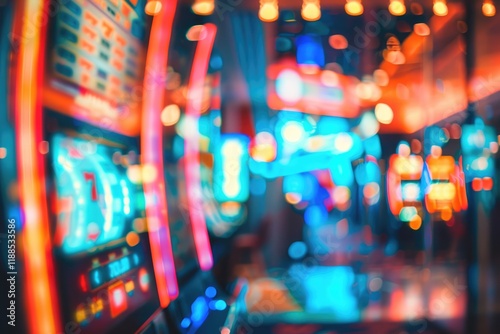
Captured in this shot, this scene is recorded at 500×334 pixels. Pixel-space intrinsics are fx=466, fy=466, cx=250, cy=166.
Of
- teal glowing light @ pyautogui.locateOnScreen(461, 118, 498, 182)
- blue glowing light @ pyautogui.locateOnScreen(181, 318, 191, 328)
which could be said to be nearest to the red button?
blue glowing light @ pyautogui.locateOnScreen(181, 318, 191, 328)

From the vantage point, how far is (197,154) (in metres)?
1.67

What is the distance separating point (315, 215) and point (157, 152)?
169 centimetres

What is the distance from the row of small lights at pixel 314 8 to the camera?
5.70 feet

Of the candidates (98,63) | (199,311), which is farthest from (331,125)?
(98,63)

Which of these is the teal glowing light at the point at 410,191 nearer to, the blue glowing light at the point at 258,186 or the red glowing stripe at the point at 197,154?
the blue glowing light at the point at 258,186

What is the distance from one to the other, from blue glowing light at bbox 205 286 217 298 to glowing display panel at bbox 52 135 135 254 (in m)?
0.63

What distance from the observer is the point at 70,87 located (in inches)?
34.0

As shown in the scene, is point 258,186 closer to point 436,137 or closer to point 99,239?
point 436,137

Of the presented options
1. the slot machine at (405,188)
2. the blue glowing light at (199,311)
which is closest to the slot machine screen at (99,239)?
the blue glowing light at (199,311)

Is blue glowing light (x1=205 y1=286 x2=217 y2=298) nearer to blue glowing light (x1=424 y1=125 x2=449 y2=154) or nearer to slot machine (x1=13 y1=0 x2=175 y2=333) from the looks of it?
slot machine (x1=13 y1=0 x2=175 y2=333)

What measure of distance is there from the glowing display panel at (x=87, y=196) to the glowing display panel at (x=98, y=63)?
0.07 meters

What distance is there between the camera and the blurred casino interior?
77 centimetres

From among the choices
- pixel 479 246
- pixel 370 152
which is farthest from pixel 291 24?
pixel 479 246

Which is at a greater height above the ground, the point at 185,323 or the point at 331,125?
the point at 331,125
